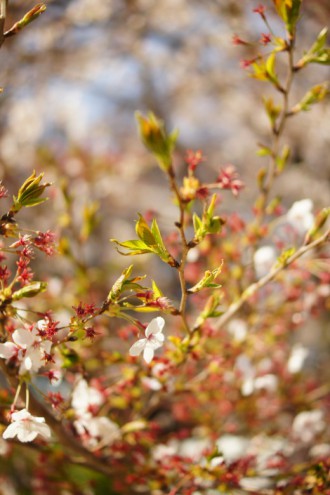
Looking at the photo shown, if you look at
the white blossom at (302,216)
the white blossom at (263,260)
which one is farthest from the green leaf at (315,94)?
the white blossom at (263,260)

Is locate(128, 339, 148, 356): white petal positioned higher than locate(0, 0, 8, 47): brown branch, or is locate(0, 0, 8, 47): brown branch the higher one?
locate(0, 0, 8, 47): brown branch

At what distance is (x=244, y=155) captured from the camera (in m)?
2.25

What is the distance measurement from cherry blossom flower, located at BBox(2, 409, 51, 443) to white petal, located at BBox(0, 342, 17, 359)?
68 millimetres

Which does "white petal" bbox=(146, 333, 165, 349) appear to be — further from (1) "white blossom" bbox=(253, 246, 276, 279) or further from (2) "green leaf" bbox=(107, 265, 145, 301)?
(1) "white blossom" bbox=(253, 246, 276, 279)

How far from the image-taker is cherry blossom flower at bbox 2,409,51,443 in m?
0.57

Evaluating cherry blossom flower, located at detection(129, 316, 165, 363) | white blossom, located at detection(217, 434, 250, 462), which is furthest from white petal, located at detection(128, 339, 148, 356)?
white blossom, located at detection(217, 434, 250, 462)

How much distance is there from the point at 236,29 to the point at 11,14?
30.2 inches

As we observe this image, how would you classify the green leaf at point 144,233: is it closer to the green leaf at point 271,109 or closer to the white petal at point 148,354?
the white petal at point 148,354

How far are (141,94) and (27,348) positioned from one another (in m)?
2.17

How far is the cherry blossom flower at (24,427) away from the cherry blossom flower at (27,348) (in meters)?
0.06

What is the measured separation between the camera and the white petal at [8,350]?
577 millimetres

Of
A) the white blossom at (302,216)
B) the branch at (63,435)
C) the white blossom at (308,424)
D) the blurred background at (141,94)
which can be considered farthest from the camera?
the blurred background at (141,94)

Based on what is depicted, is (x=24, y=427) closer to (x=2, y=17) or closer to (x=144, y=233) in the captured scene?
(x=144, y=233)

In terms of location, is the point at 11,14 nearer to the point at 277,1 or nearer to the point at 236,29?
the point at 236,29
